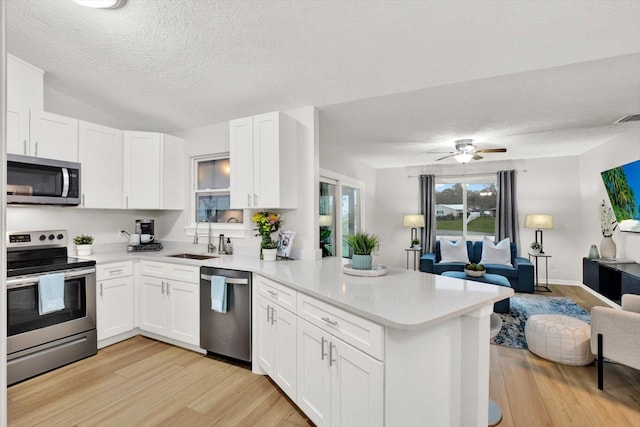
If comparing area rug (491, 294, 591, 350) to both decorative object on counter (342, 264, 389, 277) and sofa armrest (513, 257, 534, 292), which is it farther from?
decorative object on counter (342, 264, 389, 277)

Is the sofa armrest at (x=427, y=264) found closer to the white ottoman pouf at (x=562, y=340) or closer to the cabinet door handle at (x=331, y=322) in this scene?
the white ottoman pouf at (x=562, y=340)

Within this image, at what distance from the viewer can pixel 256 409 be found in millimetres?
2219

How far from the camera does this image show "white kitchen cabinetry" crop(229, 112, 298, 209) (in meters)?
3.04

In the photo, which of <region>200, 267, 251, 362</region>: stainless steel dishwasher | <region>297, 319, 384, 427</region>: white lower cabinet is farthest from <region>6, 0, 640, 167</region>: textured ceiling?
<region>297, 319, 384, 427</region>: white lower cabinet

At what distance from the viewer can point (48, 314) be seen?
2.74 meters

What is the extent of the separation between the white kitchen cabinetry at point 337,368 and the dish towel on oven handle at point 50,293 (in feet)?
7.30

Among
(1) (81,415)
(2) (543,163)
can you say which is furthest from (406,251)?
(1) (81,415)

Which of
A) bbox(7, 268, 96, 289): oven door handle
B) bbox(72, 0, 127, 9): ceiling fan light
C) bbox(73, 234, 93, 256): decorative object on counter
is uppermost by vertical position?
bbox(72, 0, 127, 9): ceiling fan light

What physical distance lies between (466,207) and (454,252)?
1.29 metres

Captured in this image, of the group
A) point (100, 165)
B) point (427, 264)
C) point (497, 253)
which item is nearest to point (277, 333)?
point (100, 165)

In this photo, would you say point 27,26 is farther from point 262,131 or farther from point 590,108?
point 590,108

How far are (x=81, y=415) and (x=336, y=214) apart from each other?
12.8ft

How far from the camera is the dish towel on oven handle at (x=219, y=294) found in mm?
2799

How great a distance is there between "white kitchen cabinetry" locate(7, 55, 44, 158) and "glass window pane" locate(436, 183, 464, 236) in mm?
6701
